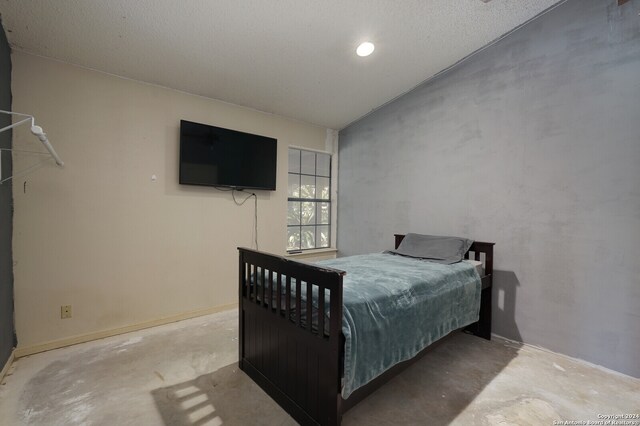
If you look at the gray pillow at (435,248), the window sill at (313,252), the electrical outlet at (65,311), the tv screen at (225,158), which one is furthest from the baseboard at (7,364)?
the gray pillow at (435,248)

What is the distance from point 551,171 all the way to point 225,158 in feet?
10.2

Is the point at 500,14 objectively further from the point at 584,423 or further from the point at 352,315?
the point at 584,423

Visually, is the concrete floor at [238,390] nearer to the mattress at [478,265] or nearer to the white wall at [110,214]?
the white wall at [110,214]

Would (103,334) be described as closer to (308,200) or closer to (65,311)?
(65,311)

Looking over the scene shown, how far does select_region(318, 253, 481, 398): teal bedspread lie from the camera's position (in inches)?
56.7

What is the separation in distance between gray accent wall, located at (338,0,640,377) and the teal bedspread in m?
0.62

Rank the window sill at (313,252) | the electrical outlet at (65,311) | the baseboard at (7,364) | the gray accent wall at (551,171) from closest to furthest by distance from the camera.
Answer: the baseboard at (7,364) < the gray accent wall at (551,171) < the electrical outlet at (65,311) < the window sill at (313,252)

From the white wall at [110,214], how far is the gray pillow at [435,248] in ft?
6.48

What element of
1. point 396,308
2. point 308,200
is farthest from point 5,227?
point 308,200

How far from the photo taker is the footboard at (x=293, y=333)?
1.39 metres

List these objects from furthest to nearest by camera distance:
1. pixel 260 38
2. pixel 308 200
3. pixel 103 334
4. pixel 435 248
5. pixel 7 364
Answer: pixel 308 200
pixel 435 248
pixel 103 334
pixel 260 38
pixel 7 364

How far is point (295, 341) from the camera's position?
161 cm

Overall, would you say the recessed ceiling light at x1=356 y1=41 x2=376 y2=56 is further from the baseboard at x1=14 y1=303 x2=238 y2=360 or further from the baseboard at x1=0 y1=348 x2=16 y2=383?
the baseboard at x1=0 y1=348 x2=16 y2=383

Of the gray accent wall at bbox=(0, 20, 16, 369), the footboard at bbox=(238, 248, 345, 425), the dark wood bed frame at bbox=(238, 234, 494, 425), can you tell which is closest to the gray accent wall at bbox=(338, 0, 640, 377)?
the dark wood bed frame at bbox=(238, 234, 494, 425)
